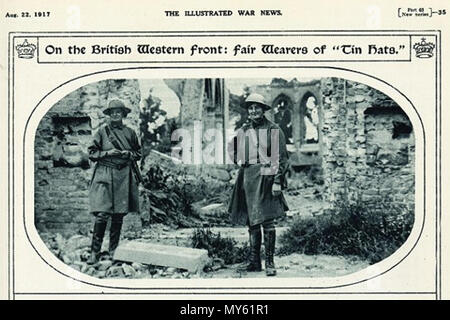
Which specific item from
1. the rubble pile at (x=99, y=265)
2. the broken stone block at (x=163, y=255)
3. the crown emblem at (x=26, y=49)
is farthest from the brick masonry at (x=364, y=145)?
the crown emblem at (x=26, y=49)

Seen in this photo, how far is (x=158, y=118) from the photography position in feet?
19.1

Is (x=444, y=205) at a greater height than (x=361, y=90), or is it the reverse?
(x=361, y=90)

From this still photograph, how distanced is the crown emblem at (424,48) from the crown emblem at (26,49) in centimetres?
367

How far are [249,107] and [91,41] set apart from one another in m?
1.65

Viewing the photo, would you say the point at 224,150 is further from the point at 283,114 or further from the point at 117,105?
the point at 117,105

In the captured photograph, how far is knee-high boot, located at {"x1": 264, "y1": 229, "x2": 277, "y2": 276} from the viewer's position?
5.74m

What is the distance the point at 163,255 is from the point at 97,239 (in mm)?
677

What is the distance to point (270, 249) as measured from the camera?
5.77 meters

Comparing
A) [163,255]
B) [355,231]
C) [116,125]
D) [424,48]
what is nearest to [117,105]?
[116,125]

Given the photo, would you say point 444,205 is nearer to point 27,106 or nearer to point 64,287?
point 64,287

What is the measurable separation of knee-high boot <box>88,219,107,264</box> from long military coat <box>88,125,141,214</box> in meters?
0.14

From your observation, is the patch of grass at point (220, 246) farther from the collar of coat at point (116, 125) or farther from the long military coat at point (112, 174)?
the collar of coat at point (116, 125)
